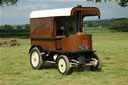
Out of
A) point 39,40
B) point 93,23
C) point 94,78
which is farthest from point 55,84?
point 93,23

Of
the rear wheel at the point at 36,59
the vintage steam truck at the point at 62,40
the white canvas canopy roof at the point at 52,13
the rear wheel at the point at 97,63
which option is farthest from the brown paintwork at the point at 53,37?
the rear wheel at the point at 97,63

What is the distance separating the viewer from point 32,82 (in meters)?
10.0

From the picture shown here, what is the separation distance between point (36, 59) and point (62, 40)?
1848mm

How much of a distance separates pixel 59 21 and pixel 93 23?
59908 millimetres

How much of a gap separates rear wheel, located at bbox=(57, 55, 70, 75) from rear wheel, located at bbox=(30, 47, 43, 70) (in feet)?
4.20

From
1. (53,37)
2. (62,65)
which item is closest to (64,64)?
(62,65)

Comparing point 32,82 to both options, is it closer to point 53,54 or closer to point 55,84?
point 55,84

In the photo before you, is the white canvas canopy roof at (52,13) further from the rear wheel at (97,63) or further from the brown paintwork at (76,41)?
the rear wheel at (97,63)

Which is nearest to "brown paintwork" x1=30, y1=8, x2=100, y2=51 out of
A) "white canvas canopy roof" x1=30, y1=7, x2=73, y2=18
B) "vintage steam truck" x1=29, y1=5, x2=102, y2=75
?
"vintage steam truck" x1=29, y1=5, x2=102, y2=75

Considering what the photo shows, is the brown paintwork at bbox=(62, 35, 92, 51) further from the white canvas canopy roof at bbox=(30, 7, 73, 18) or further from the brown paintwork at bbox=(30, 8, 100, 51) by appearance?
the white canvas canopy roof at bbox=(30, 7, 73, 18)

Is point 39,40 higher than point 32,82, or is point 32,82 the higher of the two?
point 39,40

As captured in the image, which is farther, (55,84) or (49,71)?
(49,71)

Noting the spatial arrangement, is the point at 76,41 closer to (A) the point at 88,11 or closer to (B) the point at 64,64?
(B) the point at 64,64

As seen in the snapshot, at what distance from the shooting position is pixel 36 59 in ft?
43.3
